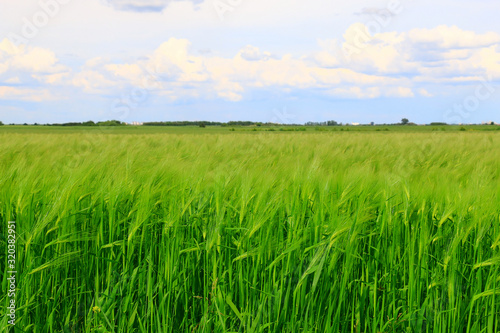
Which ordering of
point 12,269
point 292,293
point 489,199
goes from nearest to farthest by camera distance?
point 292,293 < point 12,269 < point 489,199

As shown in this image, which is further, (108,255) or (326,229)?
(108,255)

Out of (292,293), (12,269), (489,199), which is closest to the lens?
(292,293)

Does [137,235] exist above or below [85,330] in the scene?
above

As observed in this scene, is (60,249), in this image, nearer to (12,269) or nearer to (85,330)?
(12,269)

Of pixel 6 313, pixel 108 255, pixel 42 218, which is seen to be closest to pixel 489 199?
pixel 108 255

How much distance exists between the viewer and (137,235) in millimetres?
2061

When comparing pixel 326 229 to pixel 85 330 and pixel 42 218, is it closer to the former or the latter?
pixel 85 330

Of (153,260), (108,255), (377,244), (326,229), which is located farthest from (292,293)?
(108,255)

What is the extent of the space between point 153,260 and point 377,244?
116cm

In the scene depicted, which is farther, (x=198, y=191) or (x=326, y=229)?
(x=198, y=191)

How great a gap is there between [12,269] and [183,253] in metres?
0.84

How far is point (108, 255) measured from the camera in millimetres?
2043

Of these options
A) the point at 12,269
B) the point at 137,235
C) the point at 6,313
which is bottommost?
the point at 6,313

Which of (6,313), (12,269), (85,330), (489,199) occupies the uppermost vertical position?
(489,199)
